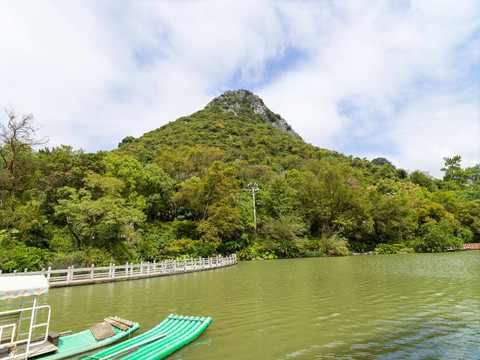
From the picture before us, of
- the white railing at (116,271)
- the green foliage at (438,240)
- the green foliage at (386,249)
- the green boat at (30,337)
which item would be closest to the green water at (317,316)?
the green boat at (30,337)

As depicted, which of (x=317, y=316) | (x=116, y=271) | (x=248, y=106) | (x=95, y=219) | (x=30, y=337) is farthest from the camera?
(x=248, y=106)

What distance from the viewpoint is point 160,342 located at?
524 centimetres

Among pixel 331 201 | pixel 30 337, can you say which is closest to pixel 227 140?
pixel 331 201

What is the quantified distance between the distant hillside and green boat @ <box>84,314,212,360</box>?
146 feet

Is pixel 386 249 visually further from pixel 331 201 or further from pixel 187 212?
pixel 187 212

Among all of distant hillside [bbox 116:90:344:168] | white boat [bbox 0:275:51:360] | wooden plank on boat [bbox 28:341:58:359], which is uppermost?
distant hillside [bbox 116:90:344:168]

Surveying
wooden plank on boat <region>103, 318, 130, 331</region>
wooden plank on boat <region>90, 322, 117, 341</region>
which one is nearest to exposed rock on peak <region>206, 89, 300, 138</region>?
wooden plank on boat <region>103, 318, 130, 331</region>

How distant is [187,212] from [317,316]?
27.7 metres

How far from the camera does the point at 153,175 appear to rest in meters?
34.4

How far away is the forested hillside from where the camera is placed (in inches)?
752

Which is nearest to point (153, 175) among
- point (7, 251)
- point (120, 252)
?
point (120, 252)

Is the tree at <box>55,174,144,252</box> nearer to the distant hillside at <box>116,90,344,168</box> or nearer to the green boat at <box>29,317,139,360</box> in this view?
the green boat at <box>29,317,139,360</box>

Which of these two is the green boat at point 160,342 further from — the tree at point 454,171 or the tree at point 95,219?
the tree at point 454,171

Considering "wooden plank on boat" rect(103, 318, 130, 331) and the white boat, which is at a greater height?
the white boat
